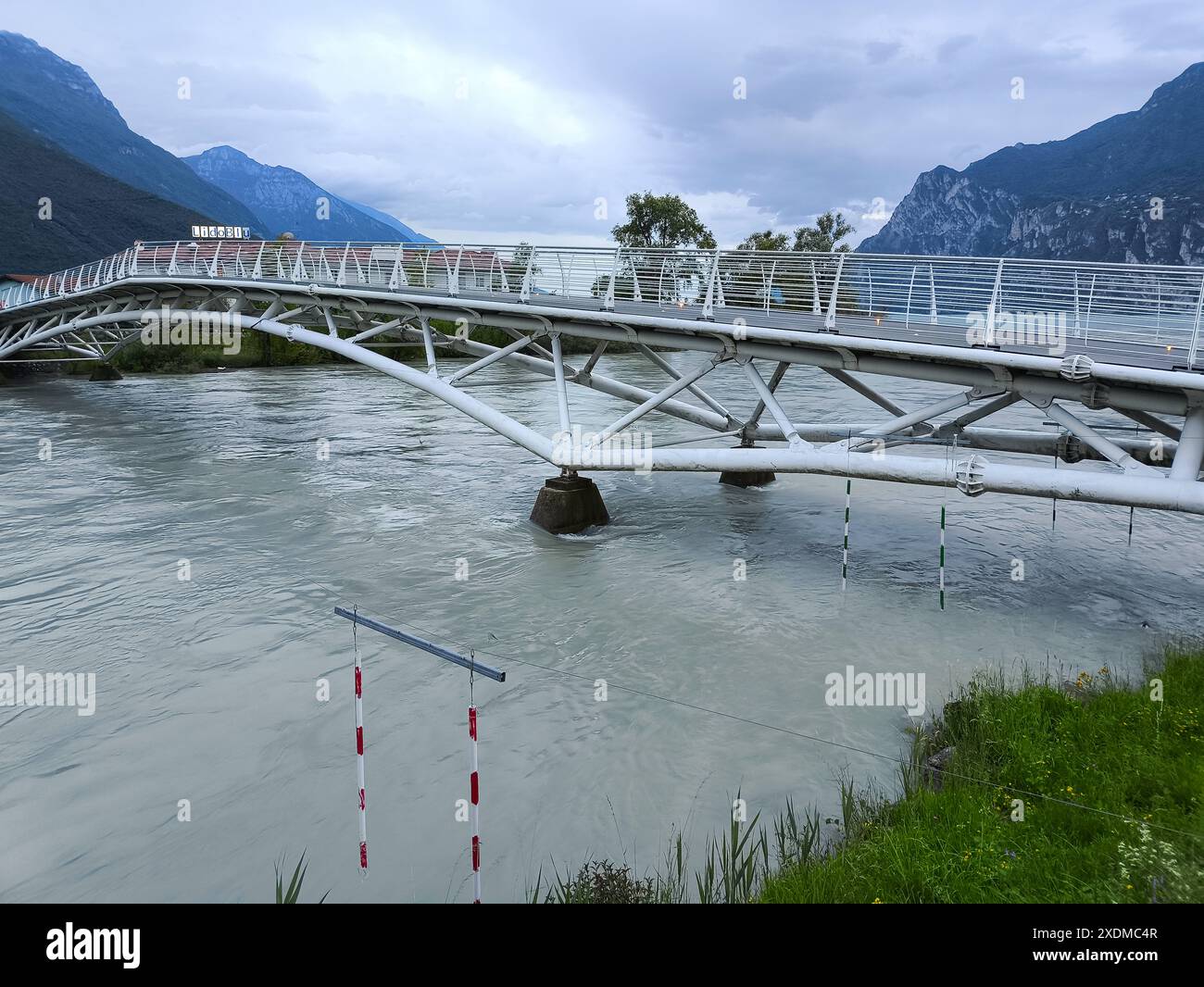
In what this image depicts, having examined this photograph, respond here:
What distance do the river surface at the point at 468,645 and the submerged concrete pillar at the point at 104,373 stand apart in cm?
2564

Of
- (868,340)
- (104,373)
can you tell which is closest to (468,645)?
(868,340)

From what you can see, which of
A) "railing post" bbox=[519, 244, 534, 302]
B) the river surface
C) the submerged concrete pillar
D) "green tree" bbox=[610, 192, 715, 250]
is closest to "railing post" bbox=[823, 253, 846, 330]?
the river surface

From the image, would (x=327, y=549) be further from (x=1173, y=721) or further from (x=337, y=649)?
(x=1173, y=721)

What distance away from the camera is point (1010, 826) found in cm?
539

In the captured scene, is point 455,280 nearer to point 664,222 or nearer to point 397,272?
point 397,272

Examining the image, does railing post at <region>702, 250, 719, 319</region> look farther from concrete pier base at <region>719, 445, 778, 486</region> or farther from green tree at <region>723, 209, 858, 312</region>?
concrete pier base at <region>719, 445, 778, 486</region>

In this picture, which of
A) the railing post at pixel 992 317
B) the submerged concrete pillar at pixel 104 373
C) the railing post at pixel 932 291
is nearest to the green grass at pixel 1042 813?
the railing post at pixel 992 317

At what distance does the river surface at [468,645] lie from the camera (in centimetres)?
658

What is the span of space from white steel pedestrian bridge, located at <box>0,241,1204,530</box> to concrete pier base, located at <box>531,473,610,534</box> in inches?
13.0

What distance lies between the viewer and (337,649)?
1024cm

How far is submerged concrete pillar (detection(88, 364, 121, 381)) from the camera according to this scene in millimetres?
43562

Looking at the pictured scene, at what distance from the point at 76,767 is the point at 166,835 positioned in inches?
66.8

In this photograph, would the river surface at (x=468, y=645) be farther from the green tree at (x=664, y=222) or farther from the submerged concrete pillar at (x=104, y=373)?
the green tree at (x=664, y=222)
